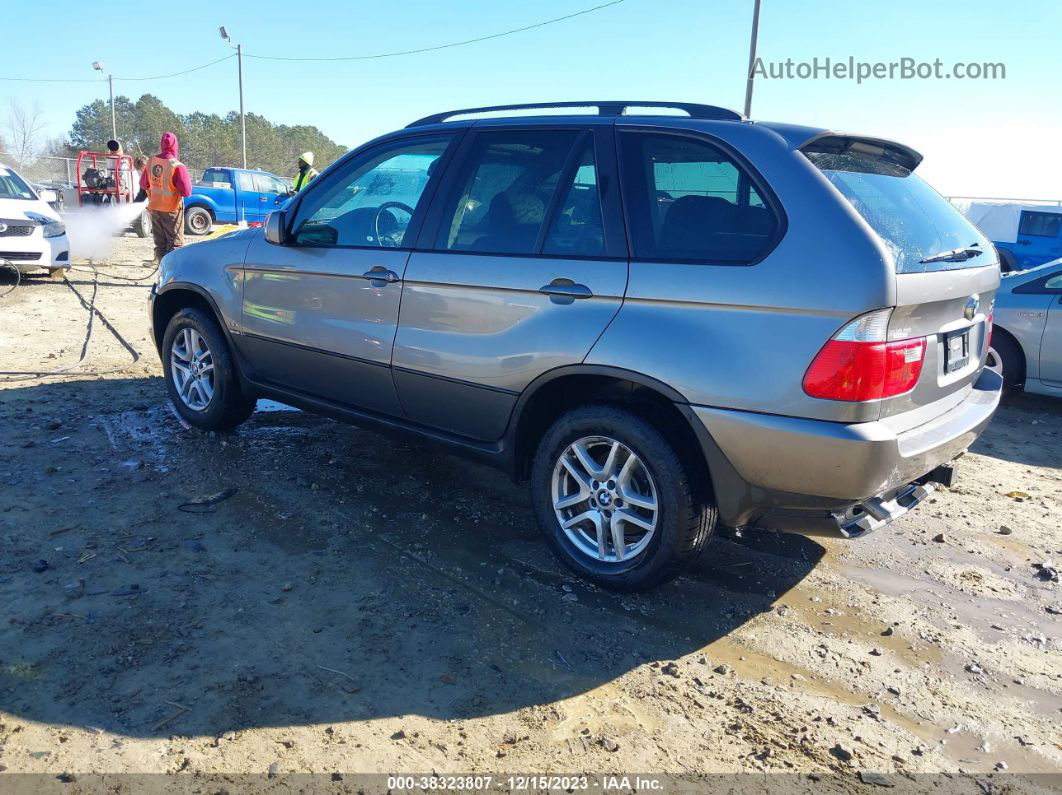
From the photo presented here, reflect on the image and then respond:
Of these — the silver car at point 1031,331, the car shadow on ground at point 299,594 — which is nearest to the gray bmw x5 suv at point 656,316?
the car shadow on ground at point 299,594

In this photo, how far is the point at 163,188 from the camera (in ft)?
33.6

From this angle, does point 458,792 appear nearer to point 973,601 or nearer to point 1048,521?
point 973,601

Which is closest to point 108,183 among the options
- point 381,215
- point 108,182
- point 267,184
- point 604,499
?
point 108,182

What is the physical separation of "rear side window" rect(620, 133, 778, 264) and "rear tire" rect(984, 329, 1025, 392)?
16.6 feet

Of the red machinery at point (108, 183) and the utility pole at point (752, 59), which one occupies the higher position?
the utility pole at point (752, 59)

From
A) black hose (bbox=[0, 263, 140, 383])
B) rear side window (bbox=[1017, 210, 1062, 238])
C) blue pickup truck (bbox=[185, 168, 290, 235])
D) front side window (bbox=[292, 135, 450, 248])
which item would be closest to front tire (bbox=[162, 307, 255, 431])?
front side window (bbox=[292, 135, 450, 248])

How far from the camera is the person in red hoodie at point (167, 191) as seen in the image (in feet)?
33.5

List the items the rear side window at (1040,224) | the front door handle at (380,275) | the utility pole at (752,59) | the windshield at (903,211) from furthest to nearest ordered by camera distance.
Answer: the utility pole at (752,59) → the rear side window at (1040,224) → the front door handle at (380,275) → the windshield at (903,211)

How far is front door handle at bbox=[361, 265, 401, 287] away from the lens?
388cm

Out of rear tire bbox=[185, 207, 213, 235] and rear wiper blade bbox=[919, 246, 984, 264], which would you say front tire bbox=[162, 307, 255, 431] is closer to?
rear wiper blade bbox=[919, 246, 984, 264]

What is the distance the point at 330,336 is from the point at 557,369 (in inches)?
60.3

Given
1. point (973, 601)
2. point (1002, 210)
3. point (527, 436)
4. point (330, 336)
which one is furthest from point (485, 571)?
point (1002, 210)

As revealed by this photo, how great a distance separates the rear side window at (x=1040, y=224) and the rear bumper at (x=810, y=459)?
15817 millimetres

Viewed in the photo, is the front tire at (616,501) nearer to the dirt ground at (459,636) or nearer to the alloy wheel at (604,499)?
the alloy wheel at (604,499)
